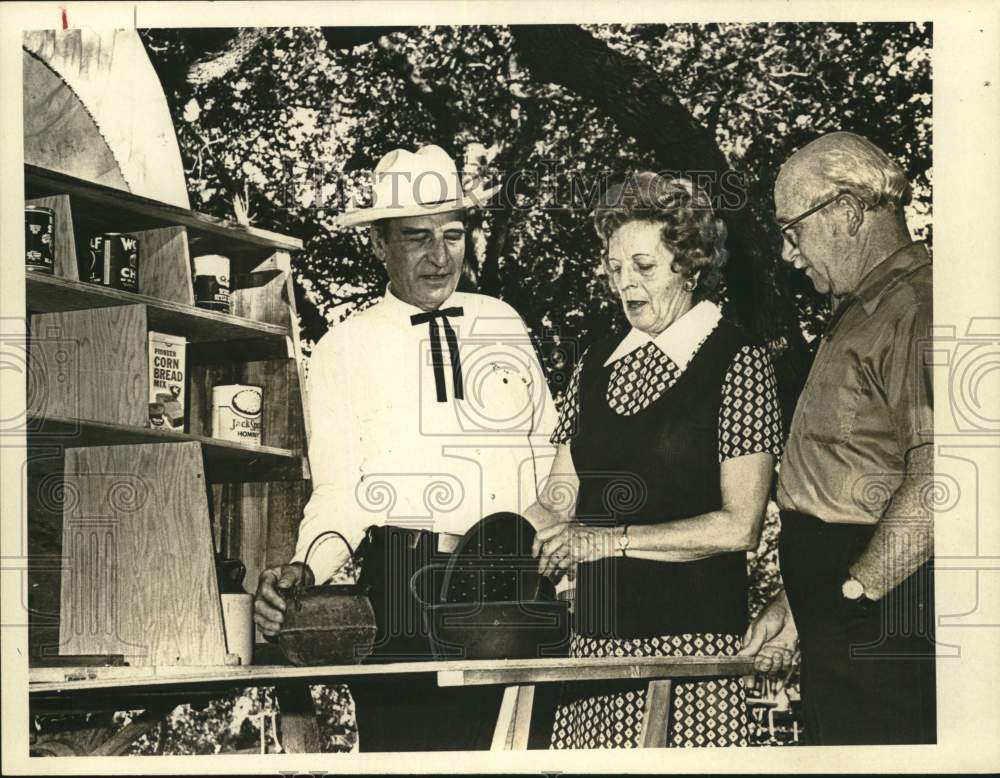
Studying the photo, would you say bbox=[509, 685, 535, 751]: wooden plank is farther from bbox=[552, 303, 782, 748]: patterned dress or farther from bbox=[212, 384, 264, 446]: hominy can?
bbox=[212, 384, 264, 446]: hominy can

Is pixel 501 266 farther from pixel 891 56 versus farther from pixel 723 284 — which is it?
pixel 891 56

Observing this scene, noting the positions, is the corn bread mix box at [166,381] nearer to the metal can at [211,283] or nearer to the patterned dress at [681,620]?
the metal can at [211,283]

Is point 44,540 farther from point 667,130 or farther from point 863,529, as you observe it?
point 863,529

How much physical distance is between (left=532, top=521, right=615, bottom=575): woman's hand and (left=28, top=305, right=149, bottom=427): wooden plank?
1.16 meters

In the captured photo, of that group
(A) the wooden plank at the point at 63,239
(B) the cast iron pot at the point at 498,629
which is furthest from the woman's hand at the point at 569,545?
(A) the wooden plank at the point at 63,239

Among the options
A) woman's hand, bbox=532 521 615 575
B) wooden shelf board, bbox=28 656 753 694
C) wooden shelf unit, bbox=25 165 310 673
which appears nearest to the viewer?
wooden shelf board, bbox=28 656 753 694

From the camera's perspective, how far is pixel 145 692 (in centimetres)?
361

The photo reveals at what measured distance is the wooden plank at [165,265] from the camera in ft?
12.0

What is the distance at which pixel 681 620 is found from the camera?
369cm

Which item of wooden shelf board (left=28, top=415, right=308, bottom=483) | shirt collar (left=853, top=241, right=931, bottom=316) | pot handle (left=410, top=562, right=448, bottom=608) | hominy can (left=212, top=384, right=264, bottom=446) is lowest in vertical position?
pot handle (left=410, top=562, right=448, bottom=608)

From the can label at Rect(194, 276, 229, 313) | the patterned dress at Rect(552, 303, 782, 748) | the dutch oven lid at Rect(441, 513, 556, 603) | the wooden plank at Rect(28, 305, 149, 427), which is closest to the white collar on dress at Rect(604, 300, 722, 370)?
the patterned dress at Rect(552, 303, 782, 748)

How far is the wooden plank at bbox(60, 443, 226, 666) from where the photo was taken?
3617mm

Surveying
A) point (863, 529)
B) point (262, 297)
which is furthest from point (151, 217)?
point (863, 529)

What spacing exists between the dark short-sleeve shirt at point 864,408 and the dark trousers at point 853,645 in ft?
0.28
